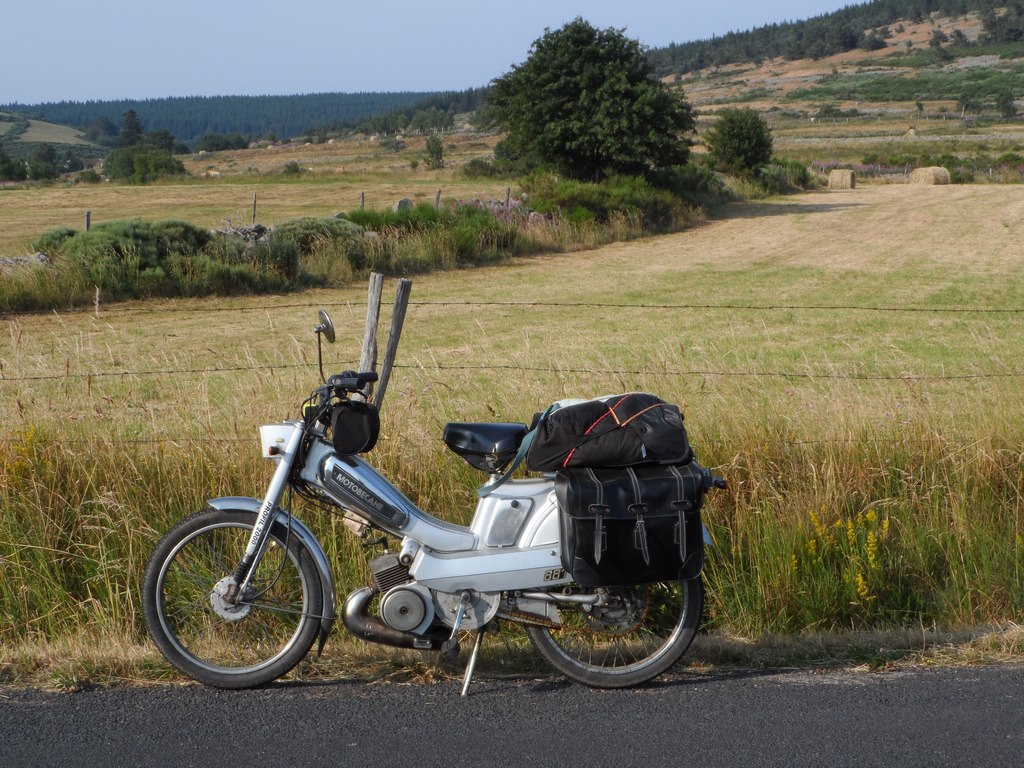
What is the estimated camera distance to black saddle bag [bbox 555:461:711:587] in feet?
13.1

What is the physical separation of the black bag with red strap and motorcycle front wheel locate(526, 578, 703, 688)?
0.61 m

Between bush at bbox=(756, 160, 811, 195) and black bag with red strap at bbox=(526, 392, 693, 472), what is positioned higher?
black bag with red strap at bbox=(526, 392, 693, 472)

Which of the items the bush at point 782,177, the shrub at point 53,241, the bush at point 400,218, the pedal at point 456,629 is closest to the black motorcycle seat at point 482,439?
the pedal at point 456,629

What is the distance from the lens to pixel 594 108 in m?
34.0

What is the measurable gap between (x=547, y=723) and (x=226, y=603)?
51.2 inches

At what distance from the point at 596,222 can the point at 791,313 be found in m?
12.5

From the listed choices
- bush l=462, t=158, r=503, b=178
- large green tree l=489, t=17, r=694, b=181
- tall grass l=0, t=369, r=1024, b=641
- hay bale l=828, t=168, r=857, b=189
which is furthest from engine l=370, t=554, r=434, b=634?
bush l=462, t=158, r=503, b=178

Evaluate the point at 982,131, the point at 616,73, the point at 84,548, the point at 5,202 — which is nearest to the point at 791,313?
the point at 84,548

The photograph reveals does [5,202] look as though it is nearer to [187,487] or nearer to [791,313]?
[791,313]

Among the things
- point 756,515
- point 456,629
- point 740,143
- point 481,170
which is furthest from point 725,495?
point 481,170

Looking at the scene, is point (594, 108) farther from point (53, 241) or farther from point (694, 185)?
point (53, 241)

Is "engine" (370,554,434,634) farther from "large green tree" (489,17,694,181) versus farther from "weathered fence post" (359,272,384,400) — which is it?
"large green tree" (489,17,694,181)

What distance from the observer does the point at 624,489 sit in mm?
4000

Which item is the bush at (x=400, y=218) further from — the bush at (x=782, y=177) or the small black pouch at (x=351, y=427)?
the bush at (x=782, y=177)
